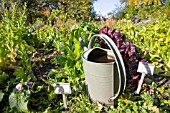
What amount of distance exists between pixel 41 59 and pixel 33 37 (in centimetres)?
77

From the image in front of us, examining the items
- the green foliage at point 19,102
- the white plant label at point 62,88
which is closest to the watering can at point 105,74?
the white plant label at point 62,88

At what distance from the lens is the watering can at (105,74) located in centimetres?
182

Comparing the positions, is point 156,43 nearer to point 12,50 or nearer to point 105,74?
point 105,74

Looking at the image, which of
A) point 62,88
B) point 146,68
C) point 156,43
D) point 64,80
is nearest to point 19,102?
point 62,88

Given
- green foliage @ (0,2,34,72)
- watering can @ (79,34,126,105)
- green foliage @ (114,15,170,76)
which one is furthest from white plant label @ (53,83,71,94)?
green foliage @ (114,15,170,76)

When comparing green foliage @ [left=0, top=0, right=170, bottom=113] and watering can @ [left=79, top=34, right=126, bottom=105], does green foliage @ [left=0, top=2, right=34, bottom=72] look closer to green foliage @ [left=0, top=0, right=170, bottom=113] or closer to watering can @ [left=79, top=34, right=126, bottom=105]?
green foliage @ [left=0, top=0, right=170, bottom=113]

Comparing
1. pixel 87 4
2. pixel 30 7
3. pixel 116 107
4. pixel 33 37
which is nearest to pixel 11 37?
pixel 33 37

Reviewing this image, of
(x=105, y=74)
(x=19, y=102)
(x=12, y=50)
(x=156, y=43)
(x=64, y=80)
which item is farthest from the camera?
(x=156, y=43)

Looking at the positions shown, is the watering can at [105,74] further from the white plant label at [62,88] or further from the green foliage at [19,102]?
the green foliage at [19,102]

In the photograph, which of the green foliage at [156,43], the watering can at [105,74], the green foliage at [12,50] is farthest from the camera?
the green foliage at [156,43]

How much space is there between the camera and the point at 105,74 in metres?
1.89

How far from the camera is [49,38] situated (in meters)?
3.81

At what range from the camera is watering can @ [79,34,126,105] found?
182 centimetres

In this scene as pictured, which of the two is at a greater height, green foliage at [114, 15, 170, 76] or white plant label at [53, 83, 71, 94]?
green foliage at [114, 15, 170, 76]
